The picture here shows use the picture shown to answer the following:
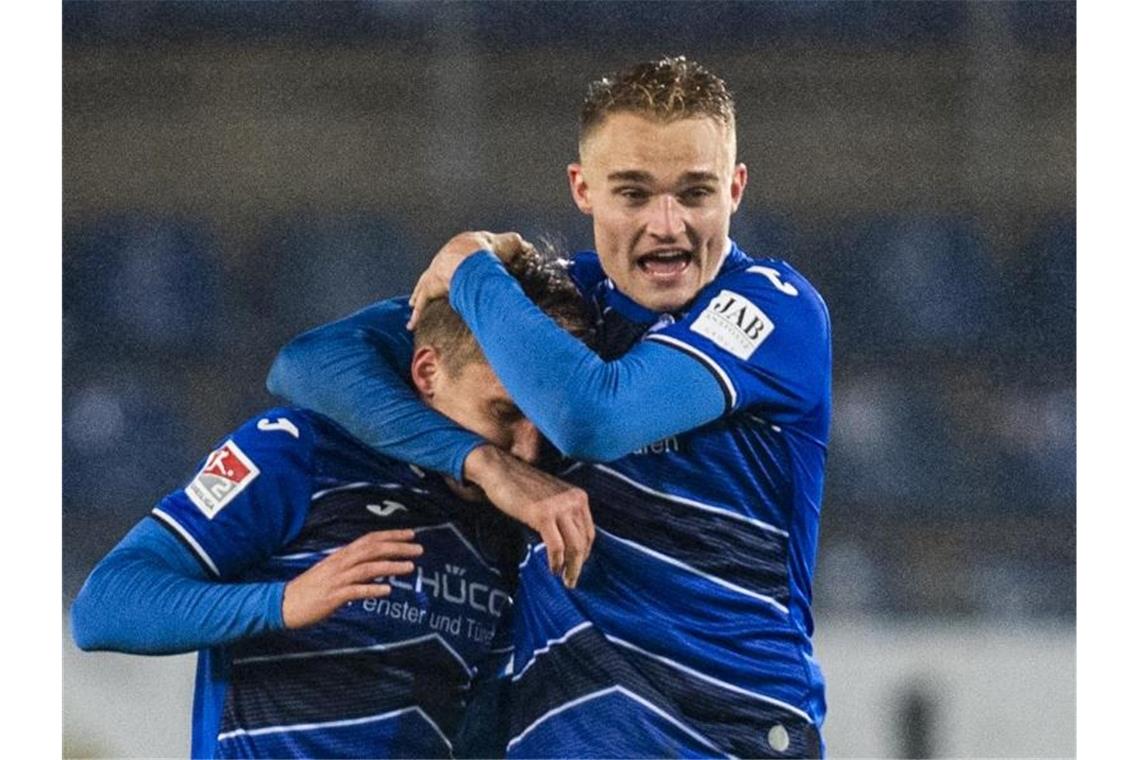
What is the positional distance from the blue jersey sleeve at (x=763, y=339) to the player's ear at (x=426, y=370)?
341mm

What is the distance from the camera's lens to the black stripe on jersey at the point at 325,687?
226 cm

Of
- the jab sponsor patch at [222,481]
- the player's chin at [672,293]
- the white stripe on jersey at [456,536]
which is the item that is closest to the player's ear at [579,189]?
the player's chin at [672,293]

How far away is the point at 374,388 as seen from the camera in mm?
2307

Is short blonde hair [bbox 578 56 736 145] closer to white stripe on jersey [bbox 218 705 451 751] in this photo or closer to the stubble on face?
the stubble on face

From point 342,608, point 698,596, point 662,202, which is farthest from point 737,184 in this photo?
point 342,608

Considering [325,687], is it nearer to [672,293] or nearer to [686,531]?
[686,531]

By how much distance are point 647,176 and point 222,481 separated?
28.8 inches

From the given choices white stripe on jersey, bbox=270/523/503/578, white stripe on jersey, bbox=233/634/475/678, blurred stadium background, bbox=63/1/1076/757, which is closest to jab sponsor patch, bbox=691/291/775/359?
blurred stadium background, bbox=63/1/1076/757

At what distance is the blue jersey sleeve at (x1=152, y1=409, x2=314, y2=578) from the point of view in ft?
7.39

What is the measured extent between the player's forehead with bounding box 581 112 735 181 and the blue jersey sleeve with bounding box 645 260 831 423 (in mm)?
160

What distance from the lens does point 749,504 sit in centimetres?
227

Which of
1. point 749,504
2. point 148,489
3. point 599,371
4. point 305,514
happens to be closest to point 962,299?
point 749,504

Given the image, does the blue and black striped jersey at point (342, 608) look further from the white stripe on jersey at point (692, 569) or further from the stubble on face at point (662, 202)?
the stubble on face at point (662, 202)

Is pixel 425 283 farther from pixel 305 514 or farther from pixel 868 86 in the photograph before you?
pixel 868 86
